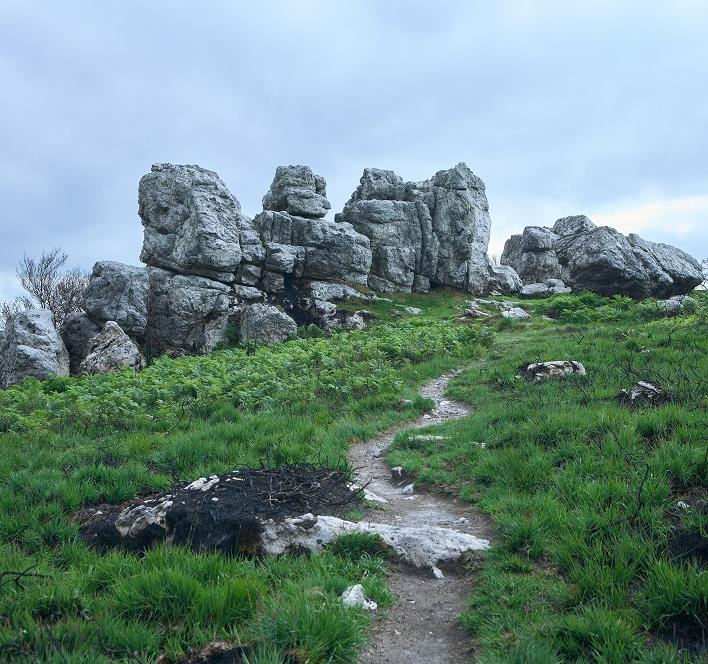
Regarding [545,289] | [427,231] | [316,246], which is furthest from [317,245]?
[545,289]

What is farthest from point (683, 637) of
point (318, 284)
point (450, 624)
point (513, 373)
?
point (318, 284)

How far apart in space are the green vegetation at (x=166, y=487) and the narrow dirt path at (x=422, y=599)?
26cm

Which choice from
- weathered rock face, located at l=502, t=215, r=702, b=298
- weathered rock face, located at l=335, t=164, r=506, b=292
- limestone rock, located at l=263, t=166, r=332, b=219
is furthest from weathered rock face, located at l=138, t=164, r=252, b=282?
weathered rock face, located at l=502, t=215, r=702, b=298

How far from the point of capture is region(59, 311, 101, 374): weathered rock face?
30.5 m

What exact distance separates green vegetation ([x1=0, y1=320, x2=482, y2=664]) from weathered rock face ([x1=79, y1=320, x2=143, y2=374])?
829 cm

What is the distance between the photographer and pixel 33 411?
1477cm

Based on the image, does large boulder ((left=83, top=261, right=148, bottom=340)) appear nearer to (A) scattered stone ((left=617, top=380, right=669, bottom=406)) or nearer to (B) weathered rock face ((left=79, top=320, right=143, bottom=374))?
(B) weathered rock face ((left=79, top=320, right=143, bottom=374))

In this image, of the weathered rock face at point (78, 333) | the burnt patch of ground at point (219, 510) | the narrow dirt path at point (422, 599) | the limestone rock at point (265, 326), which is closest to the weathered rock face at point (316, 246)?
the limestone rock at point (265, 326)

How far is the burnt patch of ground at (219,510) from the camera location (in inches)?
247

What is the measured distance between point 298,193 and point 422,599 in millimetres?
41091

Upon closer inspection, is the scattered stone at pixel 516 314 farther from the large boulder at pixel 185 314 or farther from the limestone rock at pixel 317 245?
the large boulder at pixel 185 314

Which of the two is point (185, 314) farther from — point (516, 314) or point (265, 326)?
point (516, 314)

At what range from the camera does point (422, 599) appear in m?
5.86

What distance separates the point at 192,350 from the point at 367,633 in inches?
1172
